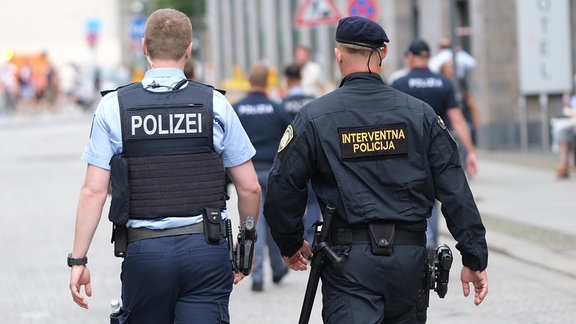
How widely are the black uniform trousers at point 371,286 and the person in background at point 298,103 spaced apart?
567 cm

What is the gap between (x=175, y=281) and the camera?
5.14 m

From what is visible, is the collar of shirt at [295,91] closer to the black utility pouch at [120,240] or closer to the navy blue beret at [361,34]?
the navy blue beret at [361,34]

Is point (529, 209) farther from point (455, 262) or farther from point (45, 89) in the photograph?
point (45, 89)

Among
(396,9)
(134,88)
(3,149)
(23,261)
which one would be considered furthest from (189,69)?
(3,149)

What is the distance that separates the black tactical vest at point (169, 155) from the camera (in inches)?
205

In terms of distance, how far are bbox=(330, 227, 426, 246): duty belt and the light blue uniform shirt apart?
47 centimetres

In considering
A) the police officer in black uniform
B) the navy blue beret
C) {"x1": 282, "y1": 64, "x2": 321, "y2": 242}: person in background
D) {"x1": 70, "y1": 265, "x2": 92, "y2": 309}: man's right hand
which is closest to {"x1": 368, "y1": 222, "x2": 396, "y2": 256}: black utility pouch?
the police officer in black uniform

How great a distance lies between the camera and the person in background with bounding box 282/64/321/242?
11.0 meters

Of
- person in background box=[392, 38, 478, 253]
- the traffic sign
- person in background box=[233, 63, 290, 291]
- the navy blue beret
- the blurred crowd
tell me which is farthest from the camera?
the blurred crowd

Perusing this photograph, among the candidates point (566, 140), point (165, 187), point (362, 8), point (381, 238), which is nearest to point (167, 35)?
point (165, 187)

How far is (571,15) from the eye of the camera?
21.9m

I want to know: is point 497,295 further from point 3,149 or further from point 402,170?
point 3,149

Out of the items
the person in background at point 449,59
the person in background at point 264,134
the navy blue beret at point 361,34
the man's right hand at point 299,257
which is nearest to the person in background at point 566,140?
the person in background at point 449,59

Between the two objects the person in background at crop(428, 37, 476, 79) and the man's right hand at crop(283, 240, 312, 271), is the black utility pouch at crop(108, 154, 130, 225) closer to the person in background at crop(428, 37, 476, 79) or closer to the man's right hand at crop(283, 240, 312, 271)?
the man's right hand at crop(283, 240, 312, 271)
